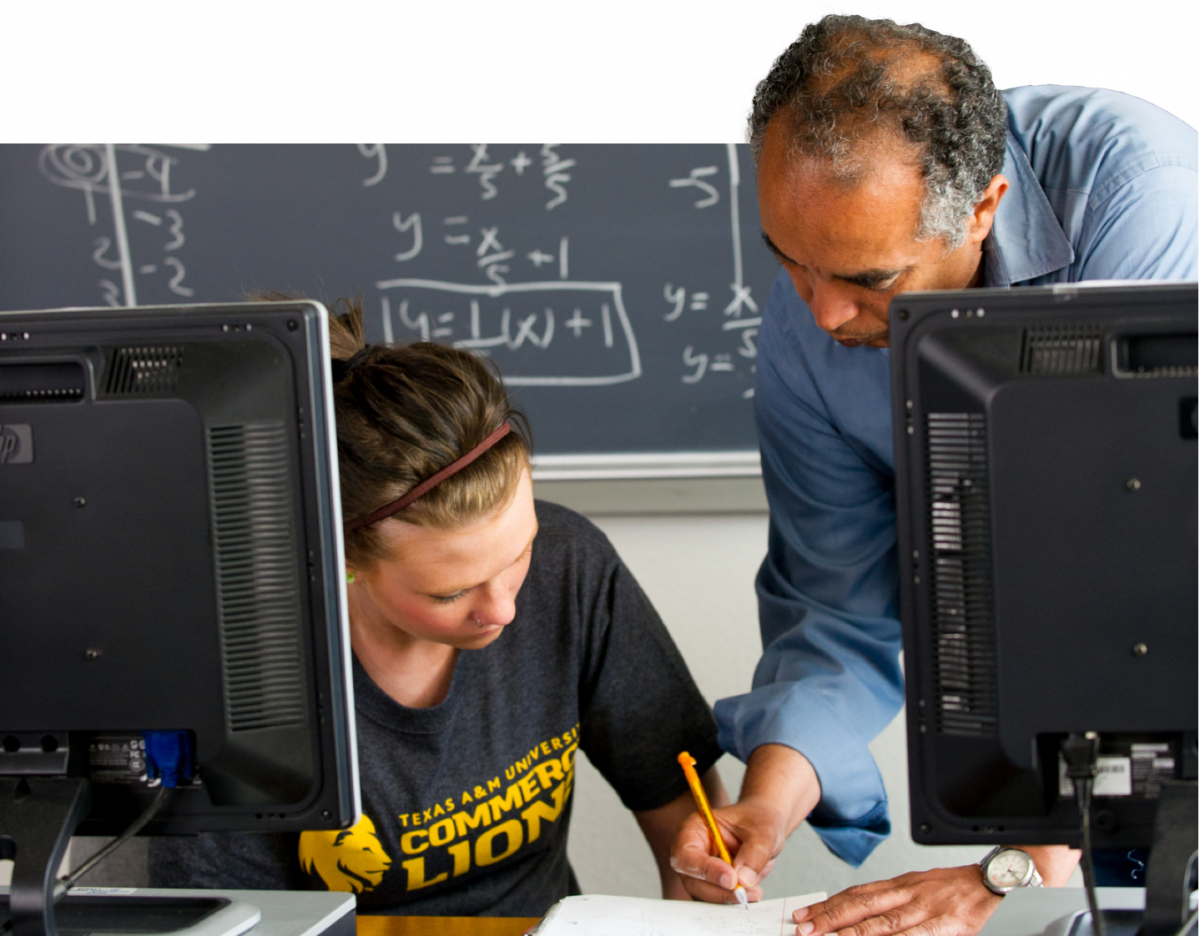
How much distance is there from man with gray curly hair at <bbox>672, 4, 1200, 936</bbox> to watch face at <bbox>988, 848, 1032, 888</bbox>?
0.01m

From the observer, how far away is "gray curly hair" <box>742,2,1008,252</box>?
1.09 metres

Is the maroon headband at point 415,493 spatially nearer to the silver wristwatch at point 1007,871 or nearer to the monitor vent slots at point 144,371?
the monitor vent slots at point 144,371

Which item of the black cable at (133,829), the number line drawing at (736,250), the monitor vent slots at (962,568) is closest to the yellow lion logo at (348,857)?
the black cable at (133,829)

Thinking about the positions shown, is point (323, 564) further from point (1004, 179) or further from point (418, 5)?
point (418, 5)

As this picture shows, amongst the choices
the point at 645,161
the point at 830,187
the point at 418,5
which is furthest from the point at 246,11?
the point at 830,187

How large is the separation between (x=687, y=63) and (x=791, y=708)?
1108mm

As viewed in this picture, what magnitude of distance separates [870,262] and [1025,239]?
0.20 metres

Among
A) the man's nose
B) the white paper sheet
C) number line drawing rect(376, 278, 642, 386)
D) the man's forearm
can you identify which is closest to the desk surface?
the white paper sheet

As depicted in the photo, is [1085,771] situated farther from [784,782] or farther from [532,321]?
[532,321]

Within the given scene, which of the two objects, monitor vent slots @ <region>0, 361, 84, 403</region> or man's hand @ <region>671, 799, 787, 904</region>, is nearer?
monitor vent slots @ <region>0, 361, 84, 403</region>

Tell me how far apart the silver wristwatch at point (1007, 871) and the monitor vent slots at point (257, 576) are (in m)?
0.55

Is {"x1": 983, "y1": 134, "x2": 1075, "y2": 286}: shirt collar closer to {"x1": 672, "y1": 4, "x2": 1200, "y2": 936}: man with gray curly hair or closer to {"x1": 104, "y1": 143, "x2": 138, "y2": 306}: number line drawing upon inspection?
{"x1": 672, "y1": 4, "x2": 1200, "y2": 936}: man with gray curly hair

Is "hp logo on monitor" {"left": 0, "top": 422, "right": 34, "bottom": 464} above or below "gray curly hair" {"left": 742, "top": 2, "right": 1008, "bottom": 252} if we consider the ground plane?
below

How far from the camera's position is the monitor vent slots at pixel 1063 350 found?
2.30 ft
